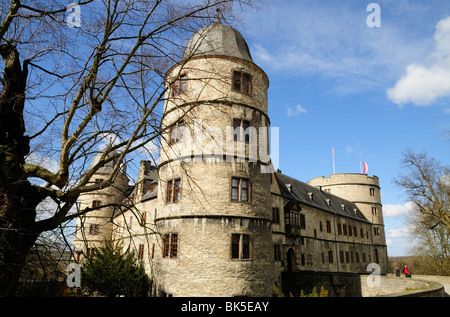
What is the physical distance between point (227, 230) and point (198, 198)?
2153 millimetres

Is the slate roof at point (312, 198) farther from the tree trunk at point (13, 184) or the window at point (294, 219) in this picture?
the tree trunk at point (13, 184)

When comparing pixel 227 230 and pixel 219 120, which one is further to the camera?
pixel 219 120

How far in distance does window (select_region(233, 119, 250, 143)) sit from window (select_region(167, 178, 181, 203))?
13.2 feet

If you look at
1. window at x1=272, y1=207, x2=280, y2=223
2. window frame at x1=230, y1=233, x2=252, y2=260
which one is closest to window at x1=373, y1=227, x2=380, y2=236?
window at x1=272, y1=207, x2=280, y2=223

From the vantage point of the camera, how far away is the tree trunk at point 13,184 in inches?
220

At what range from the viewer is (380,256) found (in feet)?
143

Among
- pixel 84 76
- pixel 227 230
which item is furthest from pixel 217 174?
pixel 84 76

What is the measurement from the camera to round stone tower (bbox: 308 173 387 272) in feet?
146

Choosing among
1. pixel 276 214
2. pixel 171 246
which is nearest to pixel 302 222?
pixel 276 214

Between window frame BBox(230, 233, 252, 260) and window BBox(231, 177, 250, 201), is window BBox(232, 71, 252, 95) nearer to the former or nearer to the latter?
window BBox(231, 177, 250, 201)

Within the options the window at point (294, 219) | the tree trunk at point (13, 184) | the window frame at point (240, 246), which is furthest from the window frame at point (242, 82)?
the window at point (294, 219)

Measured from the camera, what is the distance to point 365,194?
45.4 m

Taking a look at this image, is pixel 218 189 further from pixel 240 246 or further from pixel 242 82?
pixel 242 82
